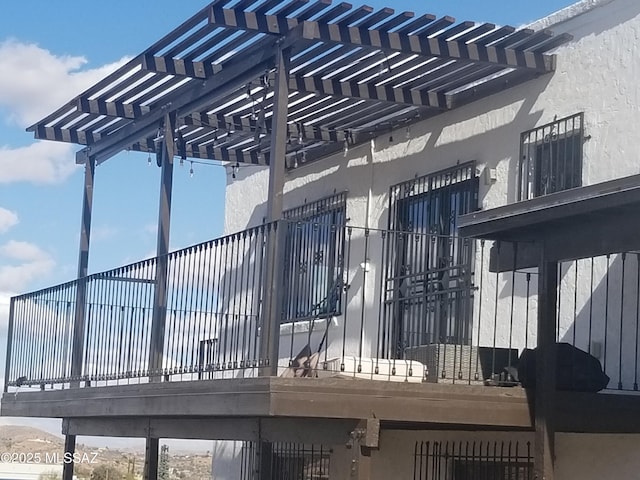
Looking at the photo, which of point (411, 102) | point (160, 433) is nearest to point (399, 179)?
point (411, 102)

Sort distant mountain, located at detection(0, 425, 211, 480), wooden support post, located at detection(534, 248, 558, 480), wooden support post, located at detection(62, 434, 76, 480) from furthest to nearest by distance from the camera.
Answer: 1. distant mountain, located at detection(0, 425, 211, 480)
2. wooden support post, located at detection(62, 434, 76, 480)
3. wooden support post, located at detection(534, 248, 558, 480)

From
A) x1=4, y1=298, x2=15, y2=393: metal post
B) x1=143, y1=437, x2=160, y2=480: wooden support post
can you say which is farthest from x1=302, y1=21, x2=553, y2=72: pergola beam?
x1=4, y1=298, x2=15, y2=393: metal post

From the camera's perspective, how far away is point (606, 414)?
883cm

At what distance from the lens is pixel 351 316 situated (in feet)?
42.3

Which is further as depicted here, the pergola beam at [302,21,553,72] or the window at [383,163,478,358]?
the window at [383,163,478,358]

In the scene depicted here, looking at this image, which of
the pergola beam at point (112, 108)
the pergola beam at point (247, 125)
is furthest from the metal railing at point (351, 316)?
the pergola beam at point (112, 108)

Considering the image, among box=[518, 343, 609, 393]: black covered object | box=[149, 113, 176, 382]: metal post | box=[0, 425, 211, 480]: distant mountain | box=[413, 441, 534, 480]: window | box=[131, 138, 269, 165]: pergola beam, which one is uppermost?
box=[131, 138, 269, 165]: pergola beam

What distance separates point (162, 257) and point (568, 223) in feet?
12.8

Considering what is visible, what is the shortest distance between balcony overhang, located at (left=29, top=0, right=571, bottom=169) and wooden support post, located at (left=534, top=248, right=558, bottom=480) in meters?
2.28

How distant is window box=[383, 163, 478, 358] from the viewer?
11.2 metres

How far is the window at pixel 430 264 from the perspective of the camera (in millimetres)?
11180

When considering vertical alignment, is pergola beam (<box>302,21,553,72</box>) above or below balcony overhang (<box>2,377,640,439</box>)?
above

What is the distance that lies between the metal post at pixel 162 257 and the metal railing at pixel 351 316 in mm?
43

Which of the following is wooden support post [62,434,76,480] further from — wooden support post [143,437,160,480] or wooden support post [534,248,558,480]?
wooden support post [534,248,558,480]
